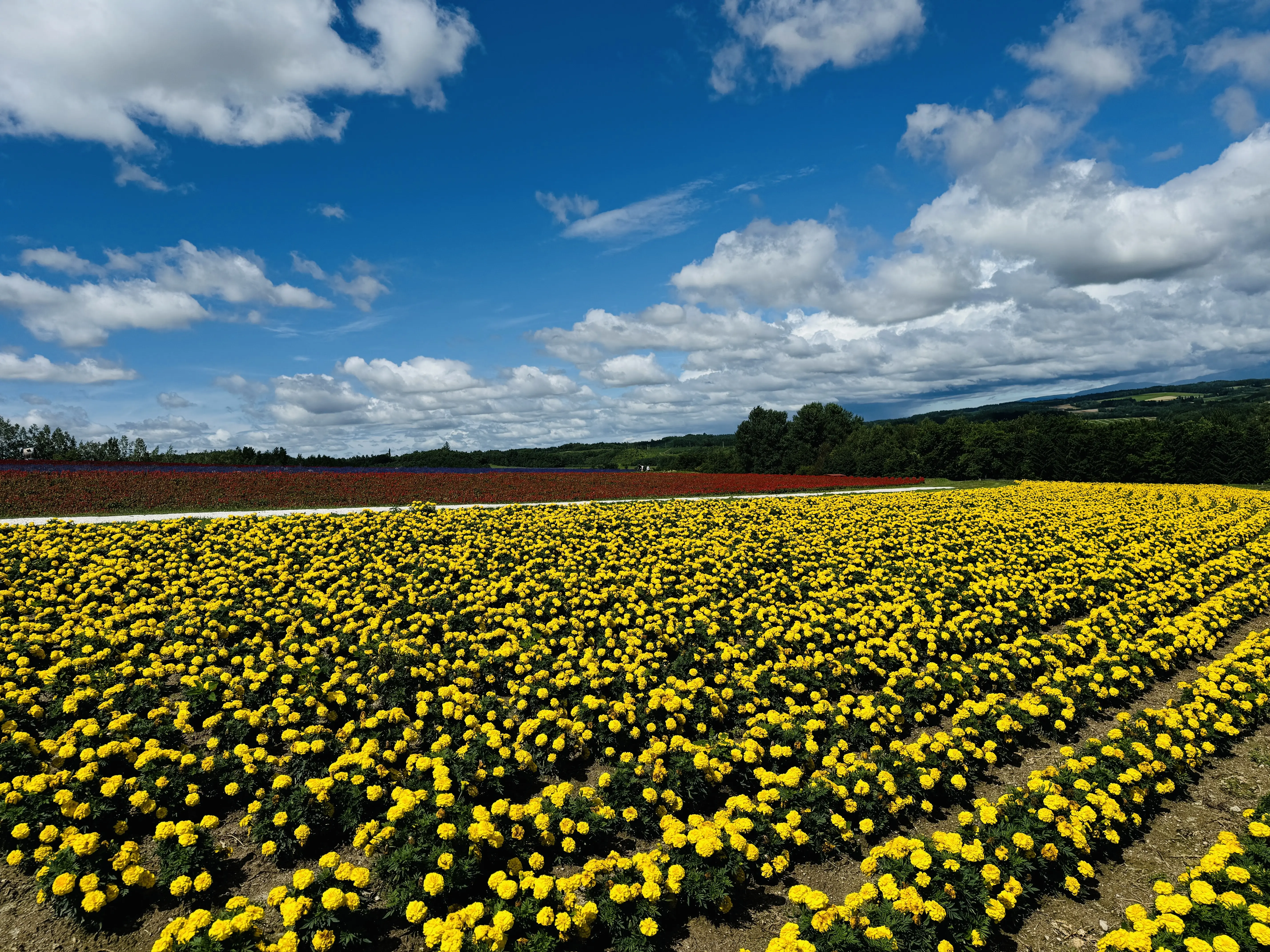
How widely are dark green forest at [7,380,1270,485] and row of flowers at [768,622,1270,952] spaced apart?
148ft

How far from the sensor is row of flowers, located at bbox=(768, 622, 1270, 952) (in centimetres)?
468

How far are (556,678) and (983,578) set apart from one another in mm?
11588

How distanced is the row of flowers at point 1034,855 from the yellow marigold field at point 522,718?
0.05 m

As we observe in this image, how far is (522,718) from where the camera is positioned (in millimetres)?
8023

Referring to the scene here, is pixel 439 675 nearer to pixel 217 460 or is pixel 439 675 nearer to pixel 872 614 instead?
pixel 872 614

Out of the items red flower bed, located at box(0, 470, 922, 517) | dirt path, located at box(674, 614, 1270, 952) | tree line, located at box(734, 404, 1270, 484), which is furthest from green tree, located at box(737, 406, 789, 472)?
dirt path, located at box(674, 614, 1270, 952)

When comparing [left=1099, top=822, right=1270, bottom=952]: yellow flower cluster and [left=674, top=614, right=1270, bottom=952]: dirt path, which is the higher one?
[left=1099, top=822, right=1270, bottom=952]: yellow flower cluster

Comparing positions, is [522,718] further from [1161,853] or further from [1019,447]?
[1019,447]

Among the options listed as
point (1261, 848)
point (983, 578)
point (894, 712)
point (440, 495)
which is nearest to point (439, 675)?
point (894, 712)

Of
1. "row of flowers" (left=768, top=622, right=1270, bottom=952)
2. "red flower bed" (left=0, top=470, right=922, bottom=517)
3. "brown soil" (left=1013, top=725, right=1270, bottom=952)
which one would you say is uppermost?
"red flower bed" (left=0, top=470, right=922, bottom=517)

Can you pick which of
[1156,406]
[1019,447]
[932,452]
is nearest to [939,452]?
[932,452]

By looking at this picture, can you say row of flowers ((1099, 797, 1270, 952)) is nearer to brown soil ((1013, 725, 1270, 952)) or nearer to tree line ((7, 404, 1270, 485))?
brown soil ((1013, 725, 1270, 952))

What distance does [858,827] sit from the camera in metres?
6.43

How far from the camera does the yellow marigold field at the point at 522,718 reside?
505 cm
